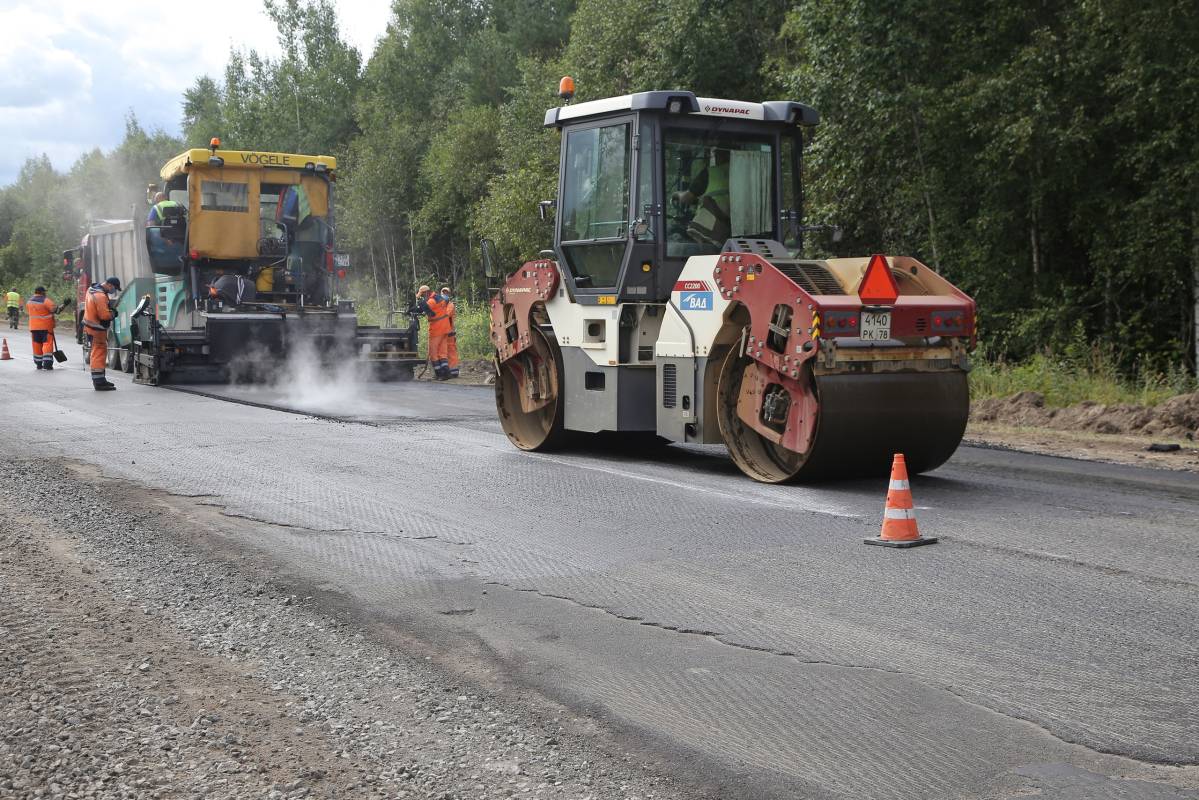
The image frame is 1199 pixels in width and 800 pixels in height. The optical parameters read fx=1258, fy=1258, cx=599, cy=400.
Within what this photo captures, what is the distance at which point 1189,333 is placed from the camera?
55.6ft

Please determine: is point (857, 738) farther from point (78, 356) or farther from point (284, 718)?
point (78, 356)

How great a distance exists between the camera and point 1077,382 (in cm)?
1528

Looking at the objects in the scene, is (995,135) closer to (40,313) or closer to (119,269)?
(119,269)

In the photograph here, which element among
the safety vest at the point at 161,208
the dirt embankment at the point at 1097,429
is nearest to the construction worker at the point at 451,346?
the safety vest at the point at 161,208

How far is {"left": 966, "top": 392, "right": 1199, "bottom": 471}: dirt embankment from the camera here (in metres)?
11.2

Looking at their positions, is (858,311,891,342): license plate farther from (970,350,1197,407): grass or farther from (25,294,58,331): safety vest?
(25,294,58,331): safety vest

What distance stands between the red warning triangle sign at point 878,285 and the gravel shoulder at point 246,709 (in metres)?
4.35

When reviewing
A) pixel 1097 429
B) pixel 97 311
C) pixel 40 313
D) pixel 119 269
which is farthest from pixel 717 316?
pixel 40 313

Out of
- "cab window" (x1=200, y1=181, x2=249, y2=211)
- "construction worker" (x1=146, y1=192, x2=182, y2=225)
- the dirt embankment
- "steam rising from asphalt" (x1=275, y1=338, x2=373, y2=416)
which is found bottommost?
the dirt embankment

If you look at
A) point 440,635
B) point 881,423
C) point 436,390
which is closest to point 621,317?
point 881,423

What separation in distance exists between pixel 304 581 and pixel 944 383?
187 inches

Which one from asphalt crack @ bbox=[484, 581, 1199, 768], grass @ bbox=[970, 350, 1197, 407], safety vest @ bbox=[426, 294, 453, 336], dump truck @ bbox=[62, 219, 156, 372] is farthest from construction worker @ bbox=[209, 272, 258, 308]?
asphalt crack @ bbox=[484, 581, 1199, 768]

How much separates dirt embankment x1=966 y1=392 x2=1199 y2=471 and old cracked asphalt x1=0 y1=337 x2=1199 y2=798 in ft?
3.03

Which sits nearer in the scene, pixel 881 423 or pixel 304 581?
pixel 304 581
